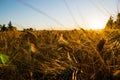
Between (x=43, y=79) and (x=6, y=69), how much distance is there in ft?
1.25

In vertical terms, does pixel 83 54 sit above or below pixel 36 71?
above

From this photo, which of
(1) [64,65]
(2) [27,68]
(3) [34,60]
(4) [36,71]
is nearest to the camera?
(1) [64,65]

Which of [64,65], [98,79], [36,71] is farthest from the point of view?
[36,71]

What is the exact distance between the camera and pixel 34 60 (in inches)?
74.4

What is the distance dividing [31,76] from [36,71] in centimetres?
8

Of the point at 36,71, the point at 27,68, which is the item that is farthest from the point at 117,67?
the point at 27,68

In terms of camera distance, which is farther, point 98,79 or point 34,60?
point 34,60

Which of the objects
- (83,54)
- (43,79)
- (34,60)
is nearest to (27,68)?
(34,60)

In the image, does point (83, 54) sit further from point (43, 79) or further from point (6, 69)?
point (6, 69)

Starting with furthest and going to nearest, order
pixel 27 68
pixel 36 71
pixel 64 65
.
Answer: pixel 27 68 < pixel 36 71 < pixel 64 65

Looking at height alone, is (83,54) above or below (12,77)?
above

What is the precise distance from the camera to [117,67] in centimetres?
142

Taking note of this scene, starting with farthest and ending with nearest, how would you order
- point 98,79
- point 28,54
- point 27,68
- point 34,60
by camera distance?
point 28,54 < point 34,60 < point 27,68 < point 98,79

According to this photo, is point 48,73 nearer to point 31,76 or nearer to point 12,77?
point 31,76
